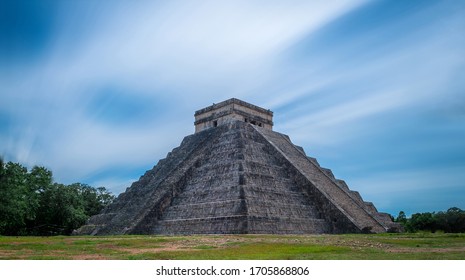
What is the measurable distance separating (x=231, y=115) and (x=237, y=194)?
10792mm

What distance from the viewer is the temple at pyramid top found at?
33.9 metres

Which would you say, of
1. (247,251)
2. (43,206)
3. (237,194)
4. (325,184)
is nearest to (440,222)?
(325,184)

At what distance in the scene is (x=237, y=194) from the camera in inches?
940

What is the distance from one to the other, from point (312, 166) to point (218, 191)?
28.6 feet

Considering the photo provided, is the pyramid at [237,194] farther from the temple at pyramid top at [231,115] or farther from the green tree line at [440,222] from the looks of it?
the green tree line at [440,222]

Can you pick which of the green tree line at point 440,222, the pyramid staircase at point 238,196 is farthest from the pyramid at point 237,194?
the green tree line at point 440,222

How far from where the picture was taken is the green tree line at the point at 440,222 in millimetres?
33281

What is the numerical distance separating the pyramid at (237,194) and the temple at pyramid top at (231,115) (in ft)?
0.27

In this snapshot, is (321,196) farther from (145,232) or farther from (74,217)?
(74,217)

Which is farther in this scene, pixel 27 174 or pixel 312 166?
pixel 27 174

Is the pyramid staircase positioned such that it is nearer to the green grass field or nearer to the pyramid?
the pyramid
